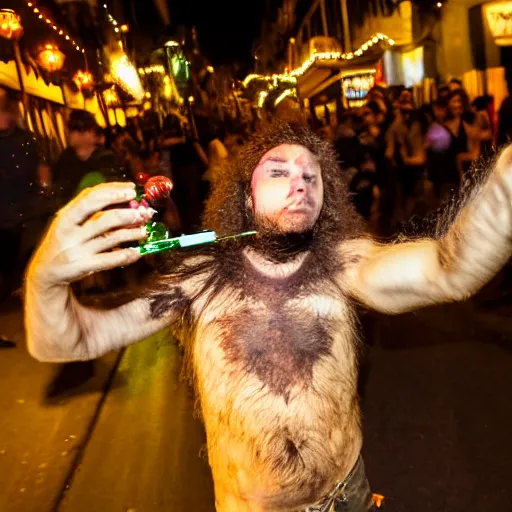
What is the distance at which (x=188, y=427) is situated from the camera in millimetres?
3992

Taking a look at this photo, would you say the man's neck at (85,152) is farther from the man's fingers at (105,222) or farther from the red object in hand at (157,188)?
the man's fingers at (105,222)

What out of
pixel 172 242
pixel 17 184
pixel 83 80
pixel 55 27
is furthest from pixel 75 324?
pixel 83 80

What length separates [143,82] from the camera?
830 inches

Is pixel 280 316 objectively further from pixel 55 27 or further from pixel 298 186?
pixel 55 27

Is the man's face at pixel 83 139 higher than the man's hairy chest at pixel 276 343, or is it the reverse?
the man's face at pixel 83 139

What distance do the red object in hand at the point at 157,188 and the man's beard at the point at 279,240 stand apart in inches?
11.1

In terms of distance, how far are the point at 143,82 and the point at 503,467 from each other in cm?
2022

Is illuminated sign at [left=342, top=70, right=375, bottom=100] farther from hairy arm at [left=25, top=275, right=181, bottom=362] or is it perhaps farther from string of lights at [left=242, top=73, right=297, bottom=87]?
hairy arm at [left=25, top=275, right=181, bottom=362]

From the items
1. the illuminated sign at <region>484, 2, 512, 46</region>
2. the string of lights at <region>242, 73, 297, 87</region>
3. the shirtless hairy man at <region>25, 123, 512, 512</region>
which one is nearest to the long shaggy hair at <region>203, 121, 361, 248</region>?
the shirtless hairy man at <region>25, 123, 512, 512</region>

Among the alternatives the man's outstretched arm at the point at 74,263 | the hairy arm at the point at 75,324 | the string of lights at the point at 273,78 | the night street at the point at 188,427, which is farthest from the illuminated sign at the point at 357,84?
the man's outstretched arm at the point at 74,263

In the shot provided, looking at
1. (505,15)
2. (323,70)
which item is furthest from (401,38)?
(505,15)

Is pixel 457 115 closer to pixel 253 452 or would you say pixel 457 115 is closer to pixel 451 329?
pixel 451 329

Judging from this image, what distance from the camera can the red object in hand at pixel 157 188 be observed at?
153 cm

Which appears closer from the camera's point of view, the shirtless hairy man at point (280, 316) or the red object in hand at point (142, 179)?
the shirtless hairy man at point (280, 316)
